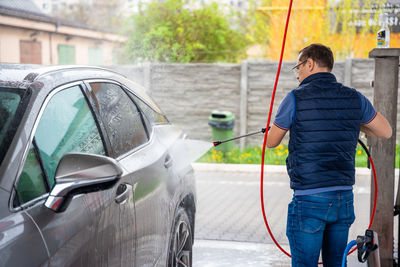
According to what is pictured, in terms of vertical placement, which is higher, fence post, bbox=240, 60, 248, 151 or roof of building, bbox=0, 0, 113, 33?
roof of building, bbox=0, 0, 113, 33

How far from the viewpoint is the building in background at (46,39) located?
30.5ft

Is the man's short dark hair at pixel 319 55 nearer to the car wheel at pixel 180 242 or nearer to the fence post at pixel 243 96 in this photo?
the car wheel at pixel 180 242

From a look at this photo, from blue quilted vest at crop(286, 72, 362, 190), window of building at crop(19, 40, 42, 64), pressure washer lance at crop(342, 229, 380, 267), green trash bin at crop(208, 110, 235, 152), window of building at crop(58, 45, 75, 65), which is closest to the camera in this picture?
blue quilted vest at crop(286, 72, 362, 190)

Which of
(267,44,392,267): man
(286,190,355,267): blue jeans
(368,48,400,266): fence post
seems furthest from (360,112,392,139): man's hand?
(368,48,400,266): fence post

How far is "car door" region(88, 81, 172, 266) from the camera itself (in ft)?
9.75

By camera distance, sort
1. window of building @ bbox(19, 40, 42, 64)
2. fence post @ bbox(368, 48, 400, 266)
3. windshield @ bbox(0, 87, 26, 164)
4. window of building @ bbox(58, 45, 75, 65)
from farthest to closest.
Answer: window of building @ bbox(58, 45, 75, 65) < window of building @ bbox(19, 40, 42, 64) < fence post @ bbox(368, 48, 400, 266) < windshield @ bbox(0, 87, 26, 164)

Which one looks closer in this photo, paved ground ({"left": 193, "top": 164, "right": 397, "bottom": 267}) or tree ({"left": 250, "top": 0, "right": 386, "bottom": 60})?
paved ground ({"left": 193, "top": 164, "right": 397, "bottom": 267})

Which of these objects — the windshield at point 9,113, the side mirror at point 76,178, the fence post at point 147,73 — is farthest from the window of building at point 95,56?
the side mirror at point 76,178

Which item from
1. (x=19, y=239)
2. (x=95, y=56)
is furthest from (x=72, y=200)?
(x=95, y=56)

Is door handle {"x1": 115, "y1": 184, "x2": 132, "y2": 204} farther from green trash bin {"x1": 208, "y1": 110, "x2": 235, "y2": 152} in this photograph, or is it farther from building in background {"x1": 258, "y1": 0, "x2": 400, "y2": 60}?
building in background {"x1": 258, "y1": 0, "x2": 400, "y2": 60}

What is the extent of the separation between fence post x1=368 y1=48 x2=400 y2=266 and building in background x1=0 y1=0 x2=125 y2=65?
576 cm

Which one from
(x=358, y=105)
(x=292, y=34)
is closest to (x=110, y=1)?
(x=292, y=34)

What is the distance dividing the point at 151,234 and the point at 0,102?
117 centimetres

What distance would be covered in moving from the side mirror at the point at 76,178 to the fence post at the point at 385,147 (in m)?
2.76
